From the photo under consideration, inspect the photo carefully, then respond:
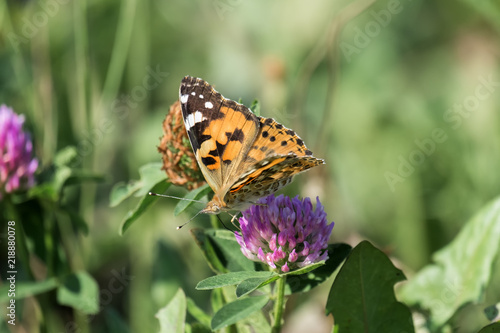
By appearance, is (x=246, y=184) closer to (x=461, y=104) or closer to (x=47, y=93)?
(x=47, y=93)

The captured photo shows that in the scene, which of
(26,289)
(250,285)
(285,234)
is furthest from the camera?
(26,289)

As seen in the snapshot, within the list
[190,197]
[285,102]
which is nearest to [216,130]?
[190,197]

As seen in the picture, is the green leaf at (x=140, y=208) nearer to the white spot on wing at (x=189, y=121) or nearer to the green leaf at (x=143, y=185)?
the green leaf at (x=143, y=185)

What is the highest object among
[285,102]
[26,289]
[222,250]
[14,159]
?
[285,102]

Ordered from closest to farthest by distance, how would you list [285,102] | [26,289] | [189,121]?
[189,121], [26,289], [285,102]

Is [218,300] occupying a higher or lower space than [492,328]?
higher

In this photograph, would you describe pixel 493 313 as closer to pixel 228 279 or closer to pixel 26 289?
pixel 228 279

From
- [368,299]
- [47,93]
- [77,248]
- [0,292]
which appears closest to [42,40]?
[47,93]
